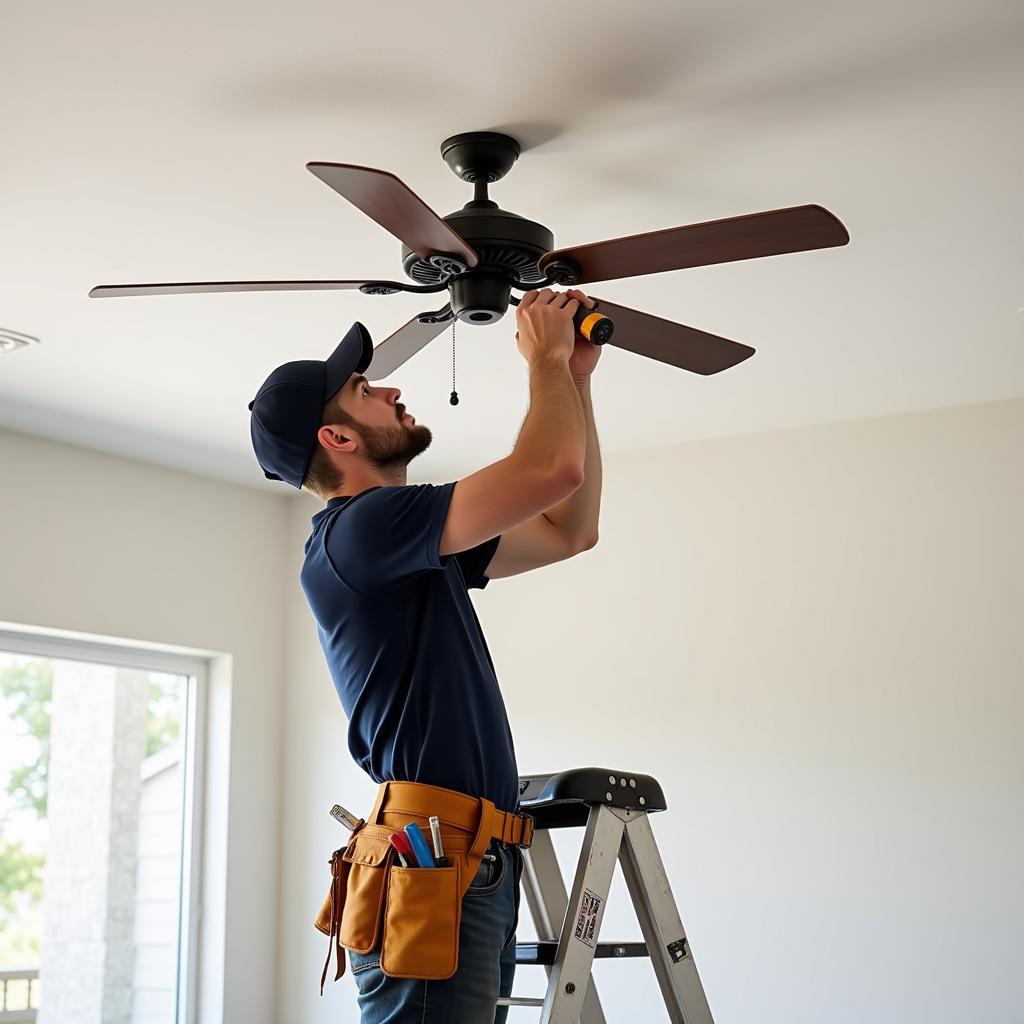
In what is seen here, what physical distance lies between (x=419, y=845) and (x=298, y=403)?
68 centimetres

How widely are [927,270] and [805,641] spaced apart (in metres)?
1.45

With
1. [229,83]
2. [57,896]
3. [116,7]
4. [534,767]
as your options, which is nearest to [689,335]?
[229,83]

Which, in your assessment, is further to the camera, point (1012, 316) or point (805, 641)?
point (805, 641)

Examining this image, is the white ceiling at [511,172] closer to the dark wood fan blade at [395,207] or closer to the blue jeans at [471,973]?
the dark wood fan blade at [395,207]

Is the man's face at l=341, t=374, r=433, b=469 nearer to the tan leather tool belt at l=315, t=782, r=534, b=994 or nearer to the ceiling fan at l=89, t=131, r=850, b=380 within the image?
the ceiling fan at l=89, t=131, r=850, b=380

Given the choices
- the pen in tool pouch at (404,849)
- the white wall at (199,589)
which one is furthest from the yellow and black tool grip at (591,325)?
the white wall at (199,589)

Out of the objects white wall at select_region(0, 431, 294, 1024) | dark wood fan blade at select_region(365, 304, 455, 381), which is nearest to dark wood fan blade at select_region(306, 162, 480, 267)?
dark wood fan blade at select_region(365, 304, 455, 381)

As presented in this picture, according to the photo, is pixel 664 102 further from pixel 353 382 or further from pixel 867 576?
pixel 867 576

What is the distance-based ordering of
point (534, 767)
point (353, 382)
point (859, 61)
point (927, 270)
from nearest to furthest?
point (353, 382) → point (859, 61) → point (927, 270) → point (534, 767)

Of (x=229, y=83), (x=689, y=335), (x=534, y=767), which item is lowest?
(x=534, y=767)

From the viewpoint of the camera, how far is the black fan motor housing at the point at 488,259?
2268 millimetres

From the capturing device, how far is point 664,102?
231cm

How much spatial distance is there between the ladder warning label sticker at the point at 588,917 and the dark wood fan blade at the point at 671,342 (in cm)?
98

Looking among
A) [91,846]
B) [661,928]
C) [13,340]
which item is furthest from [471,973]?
[91,846]
